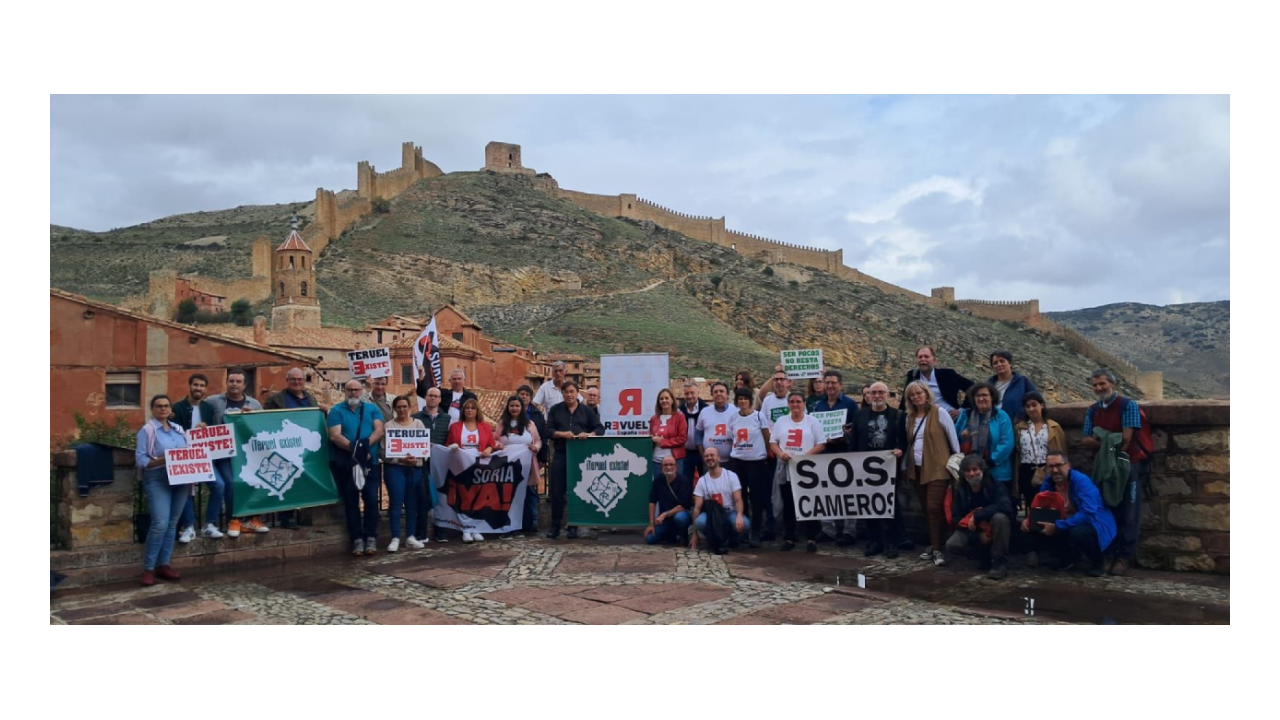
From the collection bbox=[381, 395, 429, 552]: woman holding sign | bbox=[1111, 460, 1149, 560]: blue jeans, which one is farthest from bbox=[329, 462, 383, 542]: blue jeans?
bbox=[1111, 460, 1149, 560]: blue jeans

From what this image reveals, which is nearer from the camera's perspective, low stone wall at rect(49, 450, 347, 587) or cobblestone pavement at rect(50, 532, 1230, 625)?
cobblestone pavement at rect(50, 532, 1230, 625)

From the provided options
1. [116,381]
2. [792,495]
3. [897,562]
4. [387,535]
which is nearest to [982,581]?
[897,562]

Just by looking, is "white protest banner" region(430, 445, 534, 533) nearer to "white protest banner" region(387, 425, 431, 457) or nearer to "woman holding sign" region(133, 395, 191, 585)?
"white protest banner" region(387, 425, 431, 457)

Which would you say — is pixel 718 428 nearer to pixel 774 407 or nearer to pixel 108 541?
pixel 774 407

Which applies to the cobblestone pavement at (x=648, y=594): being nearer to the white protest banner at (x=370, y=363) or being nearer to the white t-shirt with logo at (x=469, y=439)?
the white t-shirt with logo at (x=469, y=439)

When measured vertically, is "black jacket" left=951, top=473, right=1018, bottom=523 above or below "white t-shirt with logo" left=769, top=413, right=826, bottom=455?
below

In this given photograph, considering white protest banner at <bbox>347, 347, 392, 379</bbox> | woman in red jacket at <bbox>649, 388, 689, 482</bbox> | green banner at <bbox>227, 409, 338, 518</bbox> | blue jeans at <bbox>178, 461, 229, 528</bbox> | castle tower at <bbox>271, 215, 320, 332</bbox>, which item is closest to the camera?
blue jeans at <bbox>178, 461, 229, 528</bbox>

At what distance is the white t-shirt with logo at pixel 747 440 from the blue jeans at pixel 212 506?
4.51m

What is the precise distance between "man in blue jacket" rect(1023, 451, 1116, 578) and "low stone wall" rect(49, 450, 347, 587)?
6.37 m

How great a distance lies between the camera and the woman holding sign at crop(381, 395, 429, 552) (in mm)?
8758

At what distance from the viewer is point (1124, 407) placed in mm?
7262

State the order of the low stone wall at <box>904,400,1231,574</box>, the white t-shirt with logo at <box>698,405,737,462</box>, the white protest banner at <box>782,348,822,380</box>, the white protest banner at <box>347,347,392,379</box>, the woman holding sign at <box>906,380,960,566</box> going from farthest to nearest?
the white protest banner at <box>782,348,822,380</box>, the white protest banner at <box>347,347,392,379</box>, the white t-shirt with logo at <box>698,405,737,462</box>, the woman holding sign at <box>906,380,960,566</box>, the low stone wall at <box>904,400,1231,574</box>

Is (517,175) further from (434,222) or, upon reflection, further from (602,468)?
(602,468)

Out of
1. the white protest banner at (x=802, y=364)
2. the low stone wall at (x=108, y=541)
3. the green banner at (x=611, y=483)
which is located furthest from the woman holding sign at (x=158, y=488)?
the white protest banner at (x=802, y=364)
